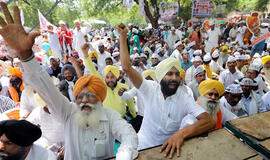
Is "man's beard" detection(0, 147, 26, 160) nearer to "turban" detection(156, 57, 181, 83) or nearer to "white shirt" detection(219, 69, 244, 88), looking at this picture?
"turban" detection(156, 57, 181, 83)

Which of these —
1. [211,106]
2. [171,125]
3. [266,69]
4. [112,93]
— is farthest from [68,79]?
[266,69]

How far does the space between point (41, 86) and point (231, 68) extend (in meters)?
4.55

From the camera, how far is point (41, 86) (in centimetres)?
128

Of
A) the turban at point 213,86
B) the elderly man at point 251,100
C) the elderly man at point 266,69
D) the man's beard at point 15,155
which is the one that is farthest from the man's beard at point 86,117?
the elderly man at point 266,69

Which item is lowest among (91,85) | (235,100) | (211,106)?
(235,100)

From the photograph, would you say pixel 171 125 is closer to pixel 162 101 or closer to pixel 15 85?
pixel 162 101

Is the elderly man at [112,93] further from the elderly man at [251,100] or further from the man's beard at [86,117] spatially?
the elderly man at [251,100]

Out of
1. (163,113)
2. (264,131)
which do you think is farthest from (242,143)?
(163,113)

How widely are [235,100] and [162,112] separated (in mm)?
A: 1522

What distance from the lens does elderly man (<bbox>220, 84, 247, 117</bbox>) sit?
8.79ft

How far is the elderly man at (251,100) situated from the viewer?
2816 millimetres

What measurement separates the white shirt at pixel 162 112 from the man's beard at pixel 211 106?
20.8 inches

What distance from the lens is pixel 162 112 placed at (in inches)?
78.8

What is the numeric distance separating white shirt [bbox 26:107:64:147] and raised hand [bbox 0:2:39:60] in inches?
60.4
